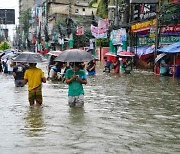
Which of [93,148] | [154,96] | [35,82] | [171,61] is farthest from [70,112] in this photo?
[171,61]

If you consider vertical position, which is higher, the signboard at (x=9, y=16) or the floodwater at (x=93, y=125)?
the signboard at (x=9, y=16)

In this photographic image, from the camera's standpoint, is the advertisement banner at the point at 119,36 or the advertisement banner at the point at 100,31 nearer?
the advertisement banner at the point at 119,36

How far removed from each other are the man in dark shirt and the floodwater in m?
2.17

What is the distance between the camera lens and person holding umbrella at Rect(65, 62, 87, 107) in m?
11.8

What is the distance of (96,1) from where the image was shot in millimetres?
60812

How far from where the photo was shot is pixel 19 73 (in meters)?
18.9

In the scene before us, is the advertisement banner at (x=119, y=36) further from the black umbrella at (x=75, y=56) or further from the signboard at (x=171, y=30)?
the black umbrella at (x=75, y=56)

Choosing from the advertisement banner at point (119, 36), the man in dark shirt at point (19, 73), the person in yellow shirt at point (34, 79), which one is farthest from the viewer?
the advertisement banner at point (119, 36)

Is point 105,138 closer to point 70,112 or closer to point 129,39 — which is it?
point 70,112

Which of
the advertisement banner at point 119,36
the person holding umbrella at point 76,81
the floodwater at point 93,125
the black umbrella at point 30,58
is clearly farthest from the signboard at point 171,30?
the person holding umbrella at point 76,81

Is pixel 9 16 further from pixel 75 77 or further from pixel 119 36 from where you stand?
pixel 75 77

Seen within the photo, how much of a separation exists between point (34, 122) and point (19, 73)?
868cm

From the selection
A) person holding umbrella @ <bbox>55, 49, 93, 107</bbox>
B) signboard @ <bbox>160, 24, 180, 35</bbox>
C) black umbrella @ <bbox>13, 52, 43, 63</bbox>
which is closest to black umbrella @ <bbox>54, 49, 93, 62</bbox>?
person holding umbrella @ <bbox>55, 49, 93, 107</bbox>

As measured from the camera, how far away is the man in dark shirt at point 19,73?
18719mm
